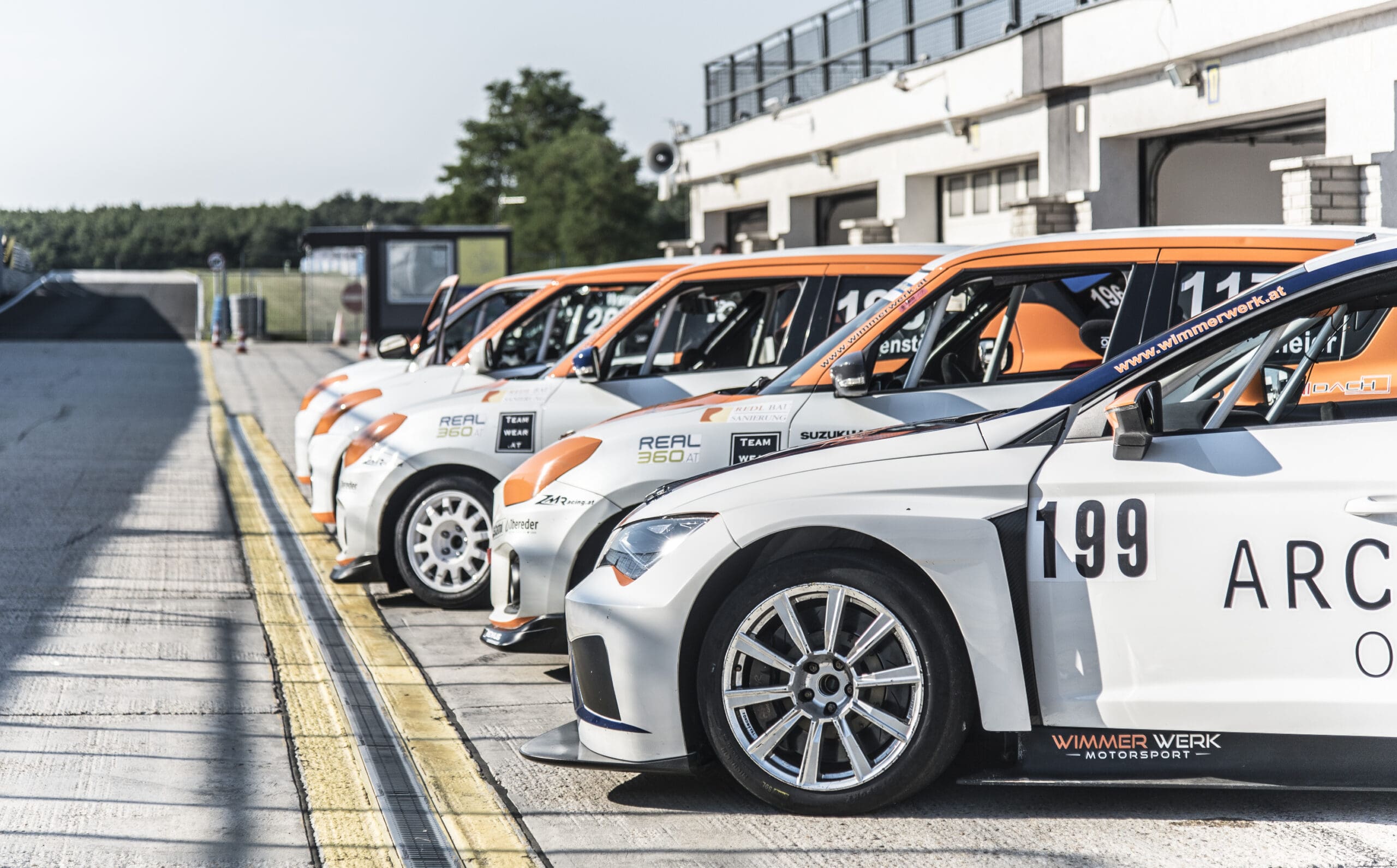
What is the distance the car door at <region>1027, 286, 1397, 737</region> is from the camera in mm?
3891

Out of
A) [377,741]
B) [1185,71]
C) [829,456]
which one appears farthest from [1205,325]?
[1185,71]

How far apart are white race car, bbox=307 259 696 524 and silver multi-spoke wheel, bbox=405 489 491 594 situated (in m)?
1.27

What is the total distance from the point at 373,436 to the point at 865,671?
4.38m

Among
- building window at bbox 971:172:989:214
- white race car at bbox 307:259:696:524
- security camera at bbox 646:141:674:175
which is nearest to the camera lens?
white race car at bbox 307:259:696:524

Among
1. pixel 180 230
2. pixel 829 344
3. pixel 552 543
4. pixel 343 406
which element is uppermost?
pixel 180 230

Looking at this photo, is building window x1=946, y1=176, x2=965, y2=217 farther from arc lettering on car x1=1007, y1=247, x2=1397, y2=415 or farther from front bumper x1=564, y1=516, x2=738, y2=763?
front bumper x1=564, y1=516, x2=738, y2=763

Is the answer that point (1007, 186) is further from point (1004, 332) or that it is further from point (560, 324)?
point (1004, 332)

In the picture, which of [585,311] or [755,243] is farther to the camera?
[755,243]

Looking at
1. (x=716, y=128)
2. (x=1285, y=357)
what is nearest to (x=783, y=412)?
(x=1285, y=357)

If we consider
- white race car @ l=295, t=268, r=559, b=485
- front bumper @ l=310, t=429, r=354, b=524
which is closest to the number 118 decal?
front bumper @ l=310, t=429, r=354, b=524

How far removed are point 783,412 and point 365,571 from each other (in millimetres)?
2805

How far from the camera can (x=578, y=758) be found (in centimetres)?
444

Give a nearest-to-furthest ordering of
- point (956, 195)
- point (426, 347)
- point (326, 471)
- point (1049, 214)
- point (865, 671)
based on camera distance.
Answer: point (865, 671)
point (326, 471)
point (426, 347)
point (1049, 214)
point (956, 195)

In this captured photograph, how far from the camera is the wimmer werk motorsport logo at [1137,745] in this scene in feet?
13.2
